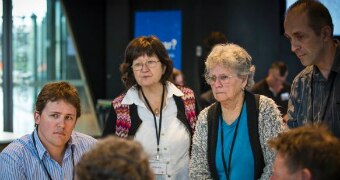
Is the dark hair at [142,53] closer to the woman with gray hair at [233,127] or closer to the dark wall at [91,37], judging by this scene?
the woman with gray hair at [233,127]

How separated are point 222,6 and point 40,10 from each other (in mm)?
2841

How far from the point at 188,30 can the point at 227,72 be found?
6.19 m

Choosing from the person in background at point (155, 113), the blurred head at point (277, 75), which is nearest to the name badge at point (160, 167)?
the person in background at point (155, 113)

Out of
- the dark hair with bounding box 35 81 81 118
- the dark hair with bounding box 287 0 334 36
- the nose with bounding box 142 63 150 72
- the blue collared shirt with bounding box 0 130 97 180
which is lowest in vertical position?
the blue collared shirt with bounding box 0 130 97 180

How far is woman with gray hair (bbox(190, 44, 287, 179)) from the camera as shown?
2605 millimetres

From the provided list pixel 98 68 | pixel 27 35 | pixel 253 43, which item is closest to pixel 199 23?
pixel 253 43

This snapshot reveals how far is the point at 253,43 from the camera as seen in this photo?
820cm

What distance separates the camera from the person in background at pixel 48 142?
2.52 meters

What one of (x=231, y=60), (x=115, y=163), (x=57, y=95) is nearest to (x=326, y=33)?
(x=231, y=60)

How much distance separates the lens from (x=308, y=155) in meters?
1.70

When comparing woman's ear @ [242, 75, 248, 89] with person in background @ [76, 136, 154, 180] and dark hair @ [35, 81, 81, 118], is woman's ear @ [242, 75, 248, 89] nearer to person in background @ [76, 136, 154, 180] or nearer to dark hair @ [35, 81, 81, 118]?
dark hair @ [35, 81, 81, 118]

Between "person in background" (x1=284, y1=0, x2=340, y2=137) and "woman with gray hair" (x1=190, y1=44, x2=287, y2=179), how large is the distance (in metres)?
→ 0.22

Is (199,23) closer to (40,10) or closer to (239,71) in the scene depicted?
(40,10)

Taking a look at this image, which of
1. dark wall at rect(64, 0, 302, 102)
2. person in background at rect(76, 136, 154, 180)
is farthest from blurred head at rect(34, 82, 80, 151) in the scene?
dark wall at rect(64, 0, 302, 102)
